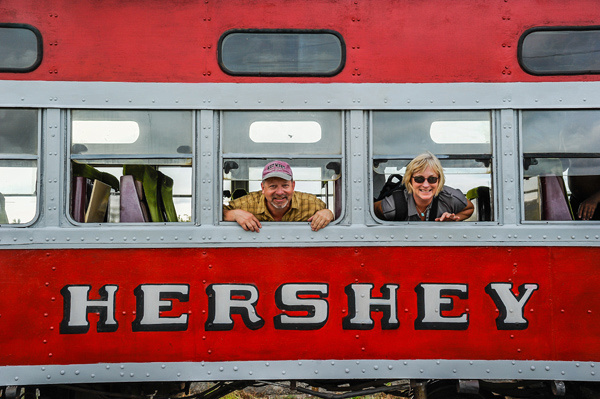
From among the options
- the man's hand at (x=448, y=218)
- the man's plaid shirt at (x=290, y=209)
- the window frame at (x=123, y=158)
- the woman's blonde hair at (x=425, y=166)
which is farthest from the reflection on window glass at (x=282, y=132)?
the man's hand at (x=448, y=218)

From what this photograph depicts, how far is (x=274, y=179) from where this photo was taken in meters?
2.93

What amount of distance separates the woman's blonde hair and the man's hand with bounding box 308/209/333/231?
1.76 ft

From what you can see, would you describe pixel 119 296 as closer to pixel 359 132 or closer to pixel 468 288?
pixel 359 132

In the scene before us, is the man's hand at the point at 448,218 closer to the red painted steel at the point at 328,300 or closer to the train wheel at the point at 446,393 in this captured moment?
the red painted steel at the point at 328,300

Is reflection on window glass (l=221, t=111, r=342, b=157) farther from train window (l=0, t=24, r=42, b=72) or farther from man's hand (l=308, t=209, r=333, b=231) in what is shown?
train window (l=0, t=24, r=42, b=72)

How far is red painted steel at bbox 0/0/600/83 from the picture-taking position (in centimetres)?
290

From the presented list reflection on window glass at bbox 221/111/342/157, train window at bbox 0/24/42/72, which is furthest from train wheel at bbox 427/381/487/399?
train window at bbox 0/24/42/72

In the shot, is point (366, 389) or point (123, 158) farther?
point (366, 389)

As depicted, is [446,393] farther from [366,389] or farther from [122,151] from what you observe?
[122,151]

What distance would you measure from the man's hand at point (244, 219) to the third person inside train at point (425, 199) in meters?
0.75

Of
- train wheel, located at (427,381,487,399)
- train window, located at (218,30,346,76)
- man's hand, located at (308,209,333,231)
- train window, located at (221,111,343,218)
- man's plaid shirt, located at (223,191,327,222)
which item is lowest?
train wheel, located at (427,381,487,399)

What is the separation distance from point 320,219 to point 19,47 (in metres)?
2.10

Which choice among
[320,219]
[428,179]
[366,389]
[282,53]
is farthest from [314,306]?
[282,53]

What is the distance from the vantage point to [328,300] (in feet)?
9.37
